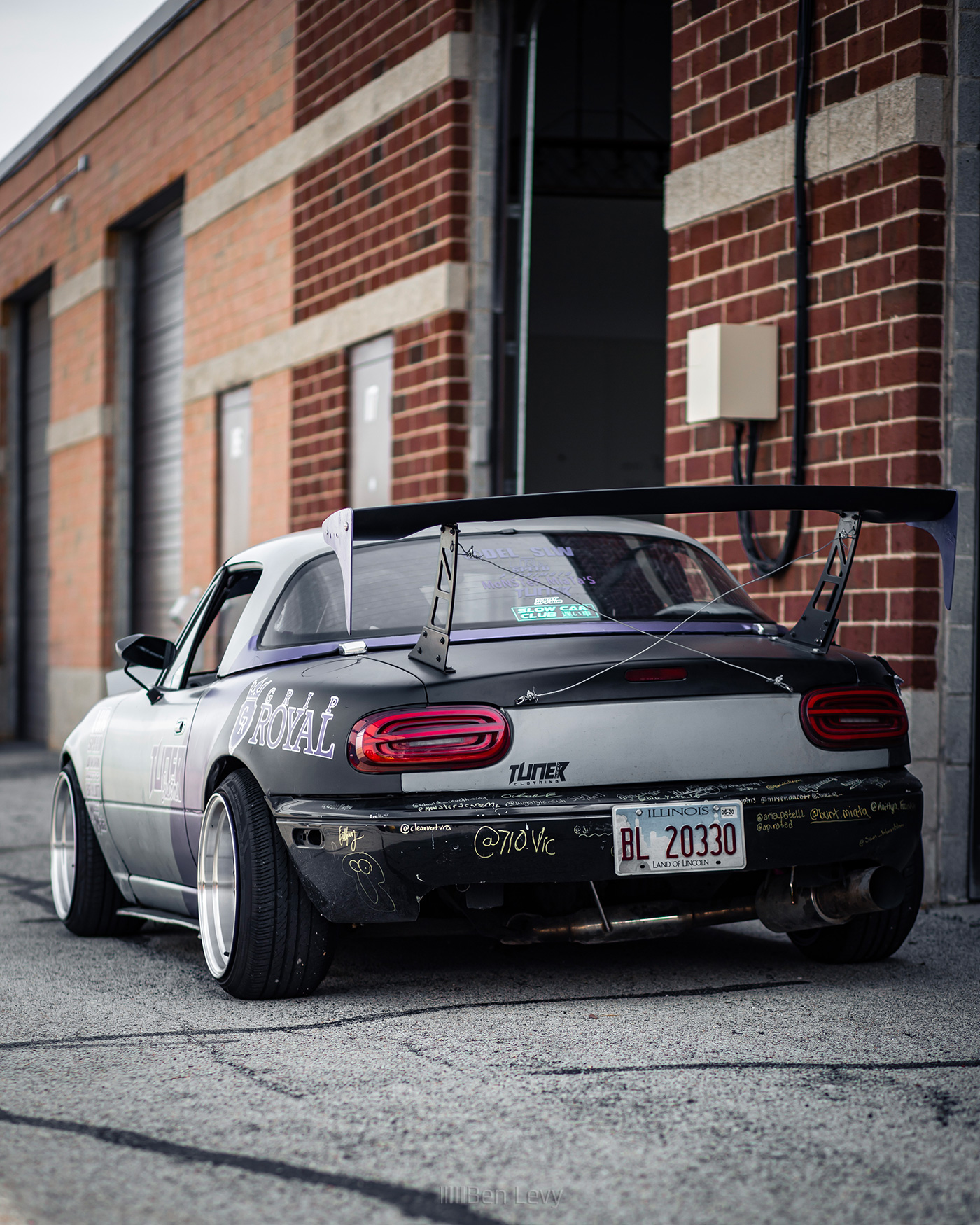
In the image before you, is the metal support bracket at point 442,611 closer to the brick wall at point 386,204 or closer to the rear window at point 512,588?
the rear window at point 512,588

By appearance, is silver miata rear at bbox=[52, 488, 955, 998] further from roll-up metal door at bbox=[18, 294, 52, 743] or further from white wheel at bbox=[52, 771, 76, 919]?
roll-up metal door at bbox=[18, 294, 52, 743]

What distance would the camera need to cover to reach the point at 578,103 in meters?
17.7

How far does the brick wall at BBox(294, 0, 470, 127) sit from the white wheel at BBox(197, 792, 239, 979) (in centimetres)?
735

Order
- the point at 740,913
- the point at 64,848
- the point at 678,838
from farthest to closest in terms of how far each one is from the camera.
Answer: the point at 64,848 < the point at 740,913 < the point at 678,838

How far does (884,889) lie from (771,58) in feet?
15.7

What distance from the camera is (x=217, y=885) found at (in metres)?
5.20

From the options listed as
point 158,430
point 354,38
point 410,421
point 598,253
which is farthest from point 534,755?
point 598,253

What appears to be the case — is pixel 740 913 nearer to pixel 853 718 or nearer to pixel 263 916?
pixel 853 718

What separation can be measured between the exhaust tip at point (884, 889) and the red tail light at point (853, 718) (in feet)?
1.27

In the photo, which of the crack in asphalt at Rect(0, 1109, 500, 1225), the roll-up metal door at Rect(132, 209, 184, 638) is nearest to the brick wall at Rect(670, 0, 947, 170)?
the crack in asphalt at Rect(0, 1109, 500, 1225)

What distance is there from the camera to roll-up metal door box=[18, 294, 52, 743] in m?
21.7

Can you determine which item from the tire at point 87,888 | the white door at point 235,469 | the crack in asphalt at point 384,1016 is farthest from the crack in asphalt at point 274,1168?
the white door at point 235,469

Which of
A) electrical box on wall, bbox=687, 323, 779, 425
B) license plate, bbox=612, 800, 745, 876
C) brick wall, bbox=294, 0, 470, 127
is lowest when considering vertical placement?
license plate, bbox=612, 800, 745, 876

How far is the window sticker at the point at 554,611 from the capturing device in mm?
5203
